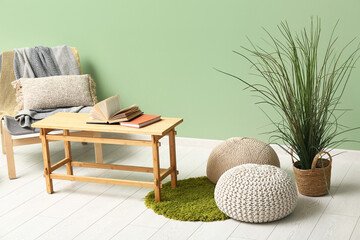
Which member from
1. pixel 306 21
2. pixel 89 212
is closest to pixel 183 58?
pixel 306 21

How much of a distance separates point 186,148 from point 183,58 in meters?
0.73

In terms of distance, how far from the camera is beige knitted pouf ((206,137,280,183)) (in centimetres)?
307

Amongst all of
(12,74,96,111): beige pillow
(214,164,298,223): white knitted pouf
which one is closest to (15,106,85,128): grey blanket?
(12,74,96,111): beige pillow

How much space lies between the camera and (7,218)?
2832 mm

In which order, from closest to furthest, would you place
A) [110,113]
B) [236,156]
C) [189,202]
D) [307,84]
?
[307,84] < [189,202] < [110,113] < [236,156]

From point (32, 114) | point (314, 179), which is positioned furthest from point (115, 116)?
point (314, 179)

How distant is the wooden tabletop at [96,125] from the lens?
2.83 metres

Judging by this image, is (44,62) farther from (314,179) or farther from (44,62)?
(314,179)

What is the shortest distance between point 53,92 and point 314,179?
6.76ft

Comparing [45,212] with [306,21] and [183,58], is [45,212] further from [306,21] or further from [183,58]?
[306,21]

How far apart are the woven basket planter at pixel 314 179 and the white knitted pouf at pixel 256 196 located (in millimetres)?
270

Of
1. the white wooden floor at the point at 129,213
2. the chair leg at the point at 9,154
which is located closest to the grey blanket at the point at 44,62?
the chair leg at the point at 9,154

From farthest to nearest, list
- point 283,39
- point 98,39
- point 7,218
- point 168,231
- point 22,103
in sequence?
point 98,39 → point 22,103 → point 283,39 → point 7,218 → point 168,231

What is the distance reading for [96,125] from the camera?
2961mm
